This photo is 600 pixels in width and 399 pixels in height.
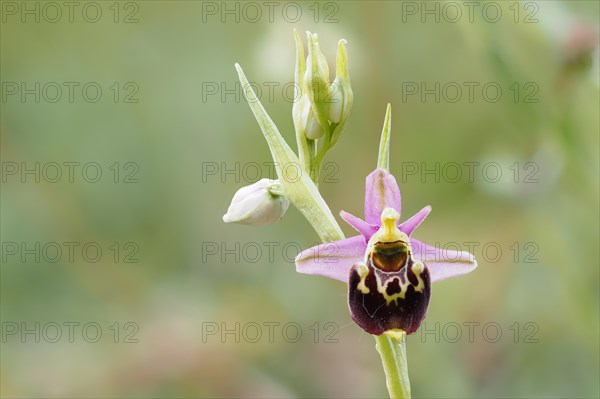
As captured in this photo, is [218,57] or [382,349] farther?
[218,57]

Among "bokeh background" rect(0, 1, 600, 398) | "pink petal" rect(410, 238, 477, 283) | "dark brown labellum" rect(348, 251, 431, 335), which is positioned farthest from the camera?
"bokeh background" rect(0, 1, 600, 398)

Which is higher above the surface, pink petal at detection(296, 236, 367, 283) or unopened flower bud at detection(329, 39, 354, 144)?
unopened flower bud at detection(329, 39, 354, 144)

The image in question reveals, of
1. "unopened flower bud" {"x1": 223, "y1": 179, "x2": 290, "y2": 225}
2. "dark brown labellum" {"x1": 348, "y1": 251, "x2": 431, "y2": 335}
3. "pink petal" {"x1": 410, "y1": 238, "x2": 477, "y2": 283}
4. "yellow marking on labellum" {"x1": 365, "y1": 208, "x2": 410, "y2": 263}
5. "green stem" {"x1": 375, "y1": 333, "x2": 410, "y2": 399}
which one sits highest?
"unopened flower bud" {"x1": 223, "y1": 179, "x2": 290, "y2": 225}

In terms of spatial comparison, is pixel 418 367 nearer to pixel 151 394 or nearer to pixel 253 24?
pixel 151 394

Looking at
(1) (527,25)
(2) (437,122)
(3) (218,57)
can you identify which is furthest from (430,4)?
(1) (527,25)

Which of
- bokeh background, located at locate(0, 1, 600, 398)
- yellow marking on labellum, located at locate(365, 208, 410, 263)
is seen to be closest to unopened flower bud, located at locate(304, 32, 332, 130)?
yellow marking on labellum, located at locate(365, 208, 410, 263)

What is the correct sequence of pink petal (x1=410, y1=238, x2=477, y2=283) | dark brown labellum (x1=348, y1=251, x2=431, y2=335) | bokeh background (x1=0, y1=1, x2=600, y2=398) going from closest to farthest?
dark brown labellum (x1=348, y1=251, x2=431, y2=335) < pink petal (x1=410, y1=238, x2=477, y2=283) < bokeh background (x1=0, y1=1, x2=600, y2=398)

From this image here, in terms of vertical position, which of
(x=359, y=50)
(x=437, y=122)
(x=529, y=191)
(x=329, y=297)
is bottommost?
(x=329, y=297)

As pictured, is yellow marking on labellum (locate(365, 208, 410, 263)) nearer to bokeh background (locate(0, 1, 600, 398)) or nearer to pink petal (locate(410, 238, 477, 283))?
pink petal (locate(410, 238, 477, 283))
